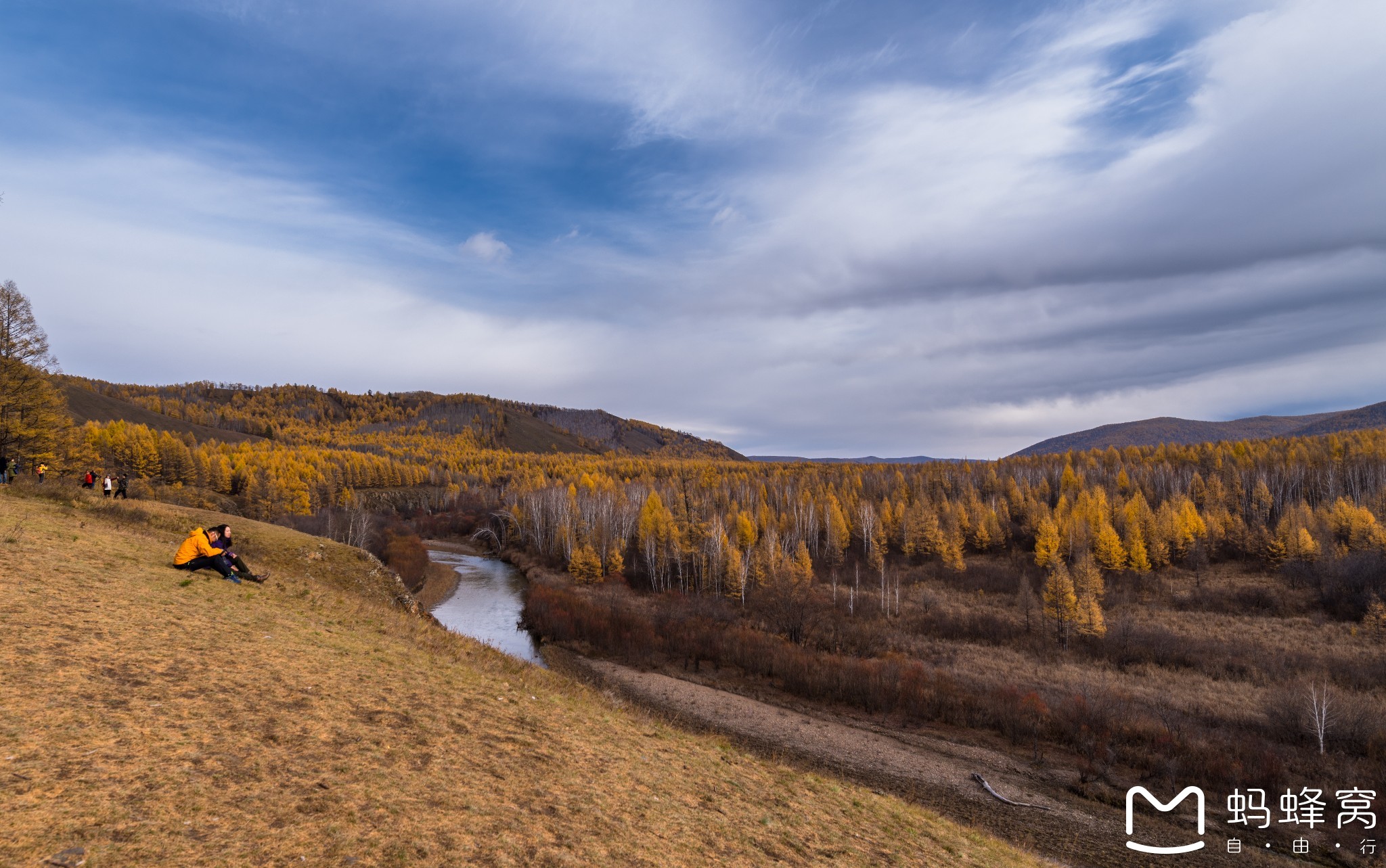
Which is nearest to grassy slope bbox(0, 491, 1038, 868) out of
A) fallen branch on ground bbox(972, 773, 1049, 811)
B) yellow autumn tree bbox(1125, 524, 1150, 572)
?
fallen branch on ground bbox(972, 773, 1049, 811)

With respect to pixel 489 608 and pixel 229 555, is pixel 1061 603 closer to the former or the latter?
pixel 489 608

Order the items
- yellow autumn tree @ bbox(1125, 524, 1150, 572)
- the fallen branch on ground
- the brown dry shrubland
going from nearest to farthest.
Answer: the fallen branch on ground
the brown dry shrubland
yellow autumn tree @ bbox(1125, 524, 1150, 572)

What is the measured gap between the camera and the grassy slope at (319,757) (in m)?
7.29

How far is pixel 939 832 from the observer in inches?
602

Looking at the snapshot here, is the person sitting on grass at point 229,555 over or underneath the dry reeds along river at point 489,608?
over

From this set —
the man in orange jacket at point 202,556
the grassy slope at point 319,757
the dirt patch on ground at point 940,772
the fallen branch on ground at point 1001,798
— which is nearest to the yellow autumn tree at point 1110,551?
the dirt patch on ground at point 940,772

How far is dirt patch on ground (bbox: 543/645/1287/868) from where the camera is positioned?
1079 inches

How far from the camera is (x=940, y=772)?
34.8 metres

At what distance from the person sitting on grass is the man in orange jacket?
96 millimetres

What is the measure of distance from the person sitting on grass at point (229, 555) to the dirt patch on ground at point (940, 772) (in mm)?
27702

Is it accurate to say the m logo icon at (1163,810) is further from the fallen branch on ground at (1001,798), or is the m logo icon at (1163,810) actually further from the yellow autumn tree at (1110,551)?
the yellow autumn tree at (1110,551)

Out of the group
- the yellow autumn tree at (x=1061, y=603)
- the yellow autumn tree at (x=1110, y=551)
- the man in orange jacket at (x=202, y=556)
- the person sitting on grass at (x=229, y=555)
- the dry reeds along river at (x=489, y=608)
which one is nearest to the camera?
the man in orange jacket at (x=202, y=556)

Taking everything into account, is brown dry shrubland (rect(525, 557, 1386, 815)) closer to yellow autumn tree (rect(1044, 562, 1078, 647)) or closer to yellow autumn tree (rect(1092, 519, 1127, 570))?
yellow autumn tree (rect(1044, 562, 1078, 647))

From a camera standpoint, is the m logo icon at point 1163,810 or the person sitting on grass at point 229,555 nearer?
the person sitting on grass at point 229,555
